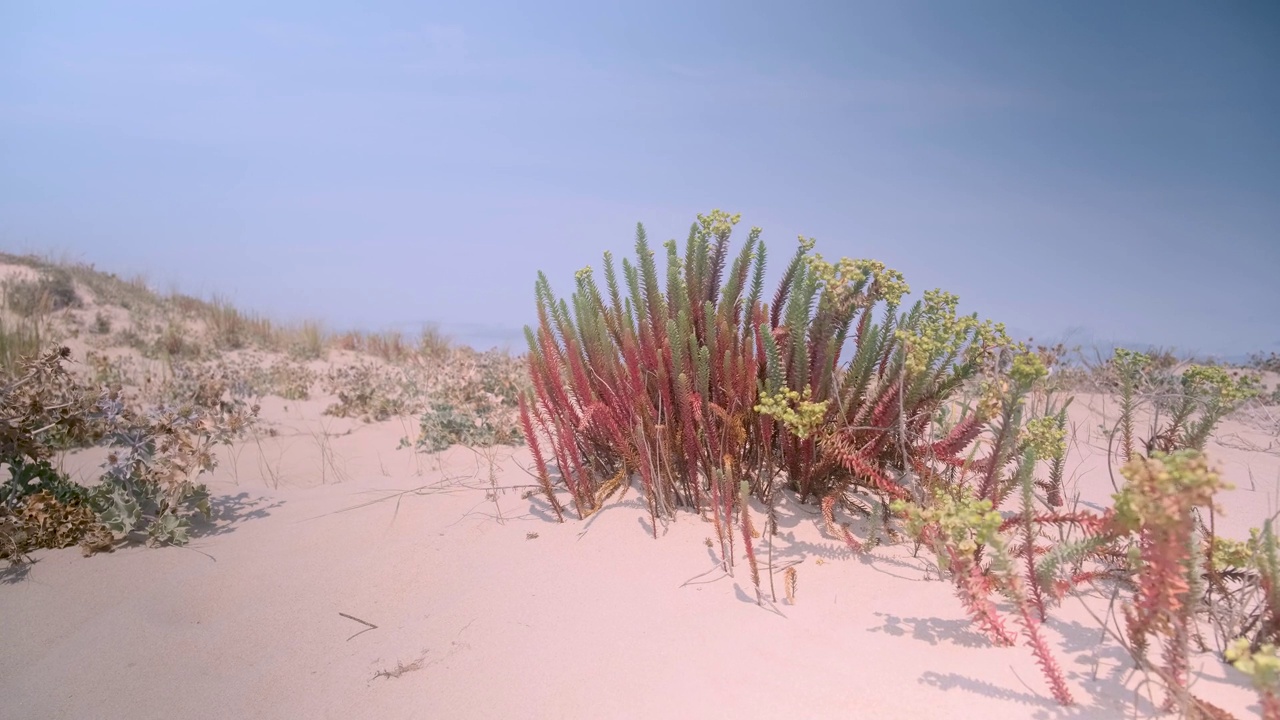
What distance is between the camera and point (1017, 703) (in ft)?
5.90

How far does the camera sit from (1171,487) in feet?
4.87

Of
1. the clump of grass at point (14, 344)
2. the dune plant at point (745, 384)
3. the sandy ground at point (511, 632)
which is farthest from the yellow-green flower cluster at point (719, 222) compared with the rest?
the clump of grass at point (14, 344)

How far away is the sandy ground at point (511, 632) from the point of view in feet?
6.31

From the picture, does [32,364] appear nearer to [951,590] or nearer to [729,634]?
[729,634]

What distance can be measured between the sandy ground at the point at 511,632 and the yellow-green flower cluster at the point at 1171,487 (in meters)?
0.59

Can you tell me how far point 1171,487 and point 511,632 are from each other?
1.86 metres

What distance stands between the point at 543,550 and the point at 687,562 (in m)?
0.63

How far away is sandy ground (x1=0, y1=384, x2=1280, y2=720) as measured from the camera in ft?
6.31

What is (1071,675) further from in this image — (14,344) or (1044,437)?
(14,344)

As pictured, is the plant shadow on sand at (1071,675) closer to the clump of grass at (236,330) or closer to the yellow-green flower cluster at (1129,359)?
the yellow-green flower cluster at (1129,359)

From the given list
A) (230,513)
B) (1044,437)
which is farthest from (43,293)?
(1044,437)

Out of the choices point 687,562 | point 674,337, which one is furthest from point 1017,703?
point 674,337

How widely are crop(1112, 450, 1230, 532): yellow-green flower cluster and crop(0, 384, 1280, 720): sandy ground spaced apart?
59 cm

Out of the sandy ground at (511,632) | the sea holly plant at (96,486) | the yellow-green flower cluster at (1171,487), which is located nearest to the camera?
the yellow-green flower cluster at (1171,487)
